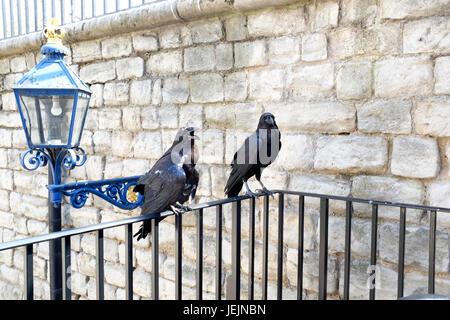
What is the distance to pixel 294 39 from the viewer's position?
8.80ft

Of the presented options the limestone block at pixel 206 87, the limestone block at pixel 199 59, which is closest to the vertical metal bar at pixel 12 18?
the limestone block at pixel 199 59

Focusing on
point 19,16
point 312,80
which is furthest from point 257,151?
point 19,16

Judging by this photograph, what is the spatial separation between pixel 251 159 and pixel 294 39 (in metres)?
1.05

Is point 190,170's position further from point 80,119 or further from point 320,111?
point 320,111

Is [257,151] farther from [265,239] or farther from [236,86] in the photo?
[236,86]

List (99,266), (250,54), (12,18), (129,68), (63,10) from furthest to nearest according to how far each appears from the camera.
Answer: (12,18), (63,10), (129,68), (250,54), (99,266)

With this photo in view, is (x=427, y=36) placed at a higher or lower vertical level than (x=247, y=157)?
higher

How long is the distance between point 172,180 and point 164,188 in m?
0.05

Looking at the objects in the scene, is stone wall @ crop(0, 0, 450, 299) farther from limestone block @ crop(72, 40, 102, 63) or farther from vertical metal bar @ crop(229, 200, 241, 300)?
vertical metal bar @ crop(229, 200, 241, 300)

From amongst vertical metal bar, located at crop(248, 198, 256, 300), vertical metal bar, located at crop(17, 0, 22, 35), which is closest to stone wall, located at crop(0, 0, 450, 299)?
vertical metal bar, located at crop(248, 198, 256, 300)

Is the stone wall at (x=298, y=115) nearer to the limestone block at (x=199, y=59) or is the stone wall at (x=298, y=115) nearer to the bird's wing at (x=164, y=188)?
the limestone block at (x=199, y=59)

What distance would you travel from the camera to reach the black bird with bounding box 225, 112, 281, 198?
7.00 feet

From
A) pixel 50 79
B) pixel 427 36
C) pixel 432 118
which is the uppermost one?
pixel 427 36

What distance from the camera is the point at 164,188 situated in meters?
1.73
